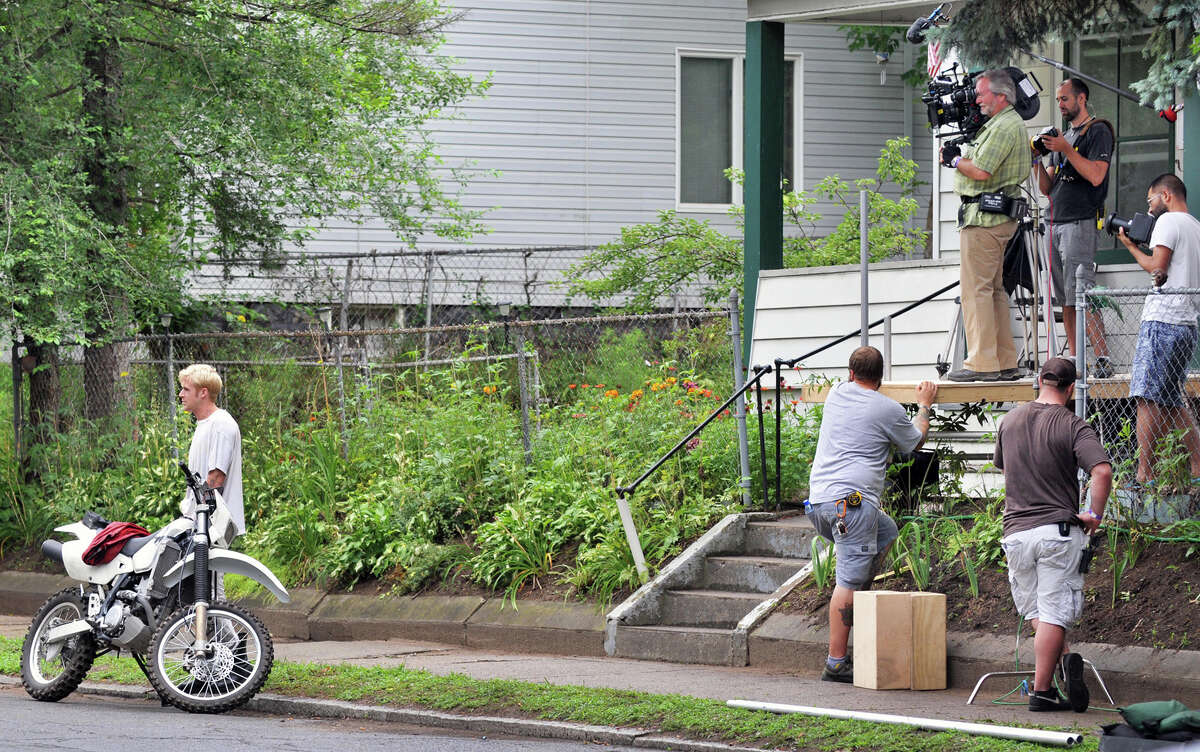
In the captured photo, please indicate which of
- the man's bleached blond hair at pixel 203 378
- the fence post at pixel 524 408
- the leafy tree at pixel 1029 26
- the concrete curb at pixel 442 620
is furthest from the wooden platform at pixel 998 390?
the man's bleached blond hair at pixel 203 378

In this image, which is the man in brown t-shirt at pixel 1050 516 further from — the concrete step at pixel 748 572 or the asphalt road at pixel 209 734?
the concrete step at pixel 748 572

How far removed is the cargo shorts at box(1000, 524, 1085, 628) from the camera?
788 centimetres

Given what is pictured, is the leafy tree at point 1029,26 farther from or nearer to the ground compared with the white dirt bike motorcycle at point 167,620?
farther from the ground

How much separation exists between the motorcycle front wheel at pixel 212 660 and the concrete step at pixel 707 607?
2964mm

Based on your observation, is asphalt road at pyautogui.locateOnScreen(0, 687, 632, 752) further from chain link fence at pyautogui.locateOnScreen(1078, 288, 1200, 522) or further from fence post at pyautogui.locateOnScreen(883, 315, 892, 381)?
fence post at pyautogui.locateOnScreen(883, 315, 892, 381)

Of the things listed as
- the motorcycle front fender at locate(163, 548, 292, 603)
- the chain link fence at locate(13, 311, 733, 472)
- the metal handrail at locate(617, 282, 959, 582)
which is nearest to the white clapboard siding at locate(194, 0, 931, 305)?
the chain link fence at locate(13, 311, 733, 472)

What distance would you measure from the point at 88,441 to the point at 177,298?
6.13 ft

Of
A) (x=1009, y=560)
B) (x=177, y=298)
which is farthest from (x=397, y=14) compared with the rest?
(x=1009, y=560)

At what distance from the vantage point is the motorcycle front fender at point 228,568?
876cm

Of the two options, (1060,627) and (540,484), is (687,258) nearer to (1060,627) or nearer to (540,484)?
(540,484)

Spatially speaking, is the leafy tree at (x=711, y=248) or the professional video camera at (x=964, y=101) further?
the leafy tree at (x=711, y=248)

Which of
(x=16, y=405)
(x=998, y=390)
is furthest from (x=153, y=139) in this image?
(x=998, y=390)

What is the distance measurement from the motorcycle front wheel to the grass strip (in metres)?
0.49

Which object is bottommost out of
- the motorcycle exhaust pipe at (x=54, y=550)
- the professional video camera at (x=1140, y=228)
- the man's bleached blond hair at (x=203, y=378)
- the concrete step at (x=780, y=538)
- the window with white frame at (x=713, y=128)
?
the concrete step at (x=780, y=538)
